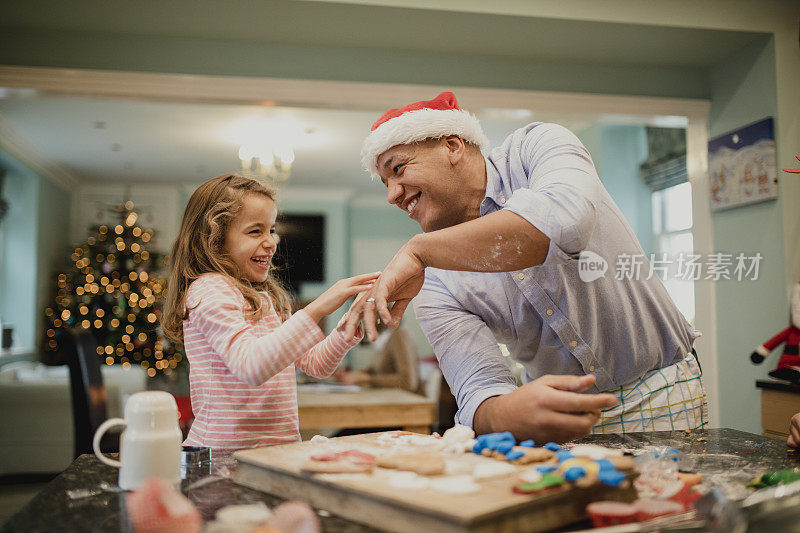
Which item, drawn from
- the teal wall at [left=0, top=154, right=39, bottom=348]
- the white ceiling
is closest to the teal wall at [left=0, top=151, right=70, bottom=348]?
the teal wall at [left=0, top=154, right=39, bottom=348]

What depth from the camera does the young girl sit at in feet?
3.71

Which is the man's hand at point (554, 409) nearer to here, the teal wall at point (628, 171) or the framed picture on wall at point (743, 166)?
the framed picture on wall at point (743, 166)

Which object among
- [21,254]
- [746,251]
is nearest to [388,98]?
[746,251]

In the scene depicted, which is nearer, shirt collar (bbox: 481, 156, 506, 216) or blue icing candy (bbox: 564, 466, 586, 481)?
blue icing candy (bbox: 564, 466, 586, 481)

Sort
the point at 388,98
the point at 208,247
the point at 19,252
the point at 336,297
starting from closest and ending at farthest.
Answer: the point at 336,297, the point at 208,247, the point at 388,98, the point at 19,252

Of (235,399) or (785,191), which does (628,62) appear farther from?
(235,399)

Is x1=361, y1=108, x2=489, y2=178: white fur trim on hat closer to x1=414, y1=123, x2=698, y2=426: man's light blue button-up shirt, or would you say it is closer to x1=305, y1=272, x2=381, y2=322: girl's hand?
x1=414, y1=123, x2=698, y2=426: man's light blue button-up shirt

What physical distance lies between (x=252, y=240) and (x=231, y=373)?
1.04ft

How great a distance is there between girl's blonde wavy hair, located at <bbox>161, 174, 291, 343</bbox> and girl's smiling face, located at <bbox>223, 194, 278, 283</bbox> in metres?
0.01

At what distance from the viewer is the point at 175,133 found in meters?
5.83

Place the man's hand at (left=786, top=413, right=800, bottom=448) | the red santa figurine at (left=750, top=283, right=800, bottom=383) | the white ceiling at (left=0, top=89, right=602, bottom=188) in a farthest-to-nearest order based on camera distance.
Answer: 1. the white ceiling at (left=0, top=89, right=602, bottom=188)
2. the red santa figurine at (left=750, top=283, right=800, bottom=383)
3. the man's hand at (left=786, top=413, right=800, bottom=448)

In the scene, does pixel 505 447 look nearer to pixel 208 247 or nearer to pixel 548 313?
pixel 548 313

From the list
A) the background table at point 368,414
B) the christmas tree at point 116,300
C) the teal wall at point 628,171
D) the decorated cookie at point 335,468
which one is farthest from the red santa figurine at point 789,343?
the christmas tree at point 116,300

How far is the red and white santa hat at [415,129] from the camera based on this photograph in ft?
4.24
